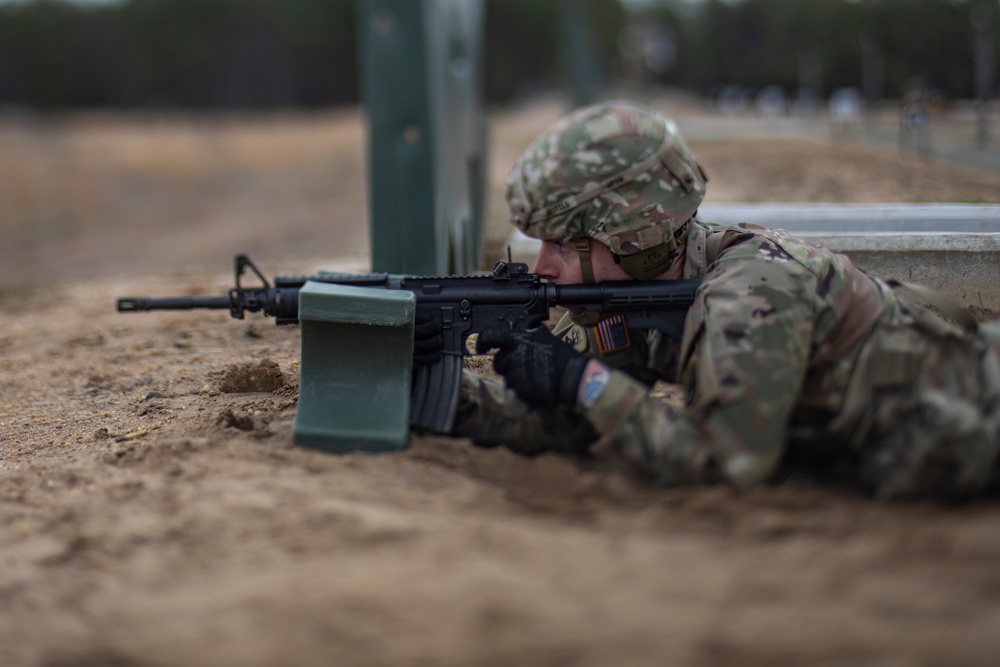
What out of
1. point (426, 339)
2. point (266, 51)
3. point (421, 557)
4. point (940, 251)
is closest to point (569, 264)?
point (426, 339)

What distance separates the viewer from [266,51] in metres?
69.4

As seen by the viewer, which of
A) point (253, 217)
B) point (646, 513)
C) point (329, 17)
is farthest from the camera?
point (329, 17)

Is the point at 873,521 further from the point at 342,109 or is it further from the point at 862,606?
the point at 342,109

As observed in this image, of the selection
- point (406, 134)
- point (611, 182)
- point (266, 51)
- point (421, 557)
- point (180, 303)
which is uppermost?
point (266, 51)

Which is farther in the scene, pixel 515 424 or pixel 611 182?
pixel 515 424

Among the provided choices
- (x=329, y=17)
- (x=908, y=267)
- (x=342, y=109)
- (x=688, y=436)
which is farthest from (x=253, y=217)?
(x=329, y=17)

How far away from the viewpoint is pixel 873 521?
2396mm

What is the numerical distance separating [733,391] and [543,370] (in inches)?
24.7

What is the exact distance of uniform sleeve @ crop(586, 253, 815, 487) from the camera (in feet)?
8.38

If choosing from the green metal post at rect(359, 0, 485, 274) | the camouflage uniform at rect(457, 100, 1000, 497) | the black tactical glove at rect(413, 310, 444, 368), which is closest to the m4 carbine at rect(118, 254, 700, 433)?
the black tactical glove at rect(413, 310, 444, 368)

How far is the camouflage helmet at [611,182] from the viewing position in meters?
2.97

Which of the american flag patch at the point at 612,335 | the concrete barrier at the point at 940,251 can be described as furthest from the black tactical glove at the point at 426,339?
the concrete barrier at the point at 940,251

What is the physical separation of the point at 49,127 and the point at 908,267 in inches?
1883

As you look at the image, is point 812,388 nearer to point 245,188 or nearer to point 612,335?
point 612,335
